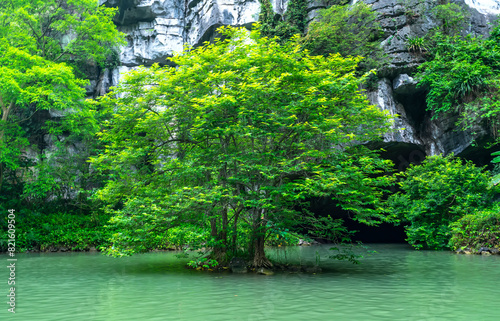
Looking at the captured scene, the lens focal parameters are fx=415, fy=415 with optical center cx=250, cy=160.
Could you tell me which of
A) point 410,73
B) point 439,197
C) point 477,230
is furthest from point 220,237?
point 410,73

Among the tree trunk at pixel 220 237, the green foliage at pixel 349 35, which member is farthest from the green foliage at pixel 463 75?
the tree trunk at pixel 220 237

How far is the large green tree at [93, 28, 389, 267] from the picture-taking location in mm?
11414

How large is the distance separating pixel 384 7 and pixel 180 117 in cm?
1711

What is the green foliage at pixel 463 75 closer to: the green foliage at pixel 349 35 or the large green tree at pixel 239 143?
the green foliage at pixel 349 35

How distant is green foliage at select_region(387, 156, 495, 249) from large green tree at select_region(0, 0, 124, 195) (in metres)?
18.4

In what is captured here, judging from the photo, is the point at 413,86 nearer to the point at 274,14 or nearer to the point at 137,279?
the point at 274,14

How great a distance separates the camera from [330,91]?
40.1 feet

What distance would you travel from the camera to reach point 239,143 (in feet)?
44.3

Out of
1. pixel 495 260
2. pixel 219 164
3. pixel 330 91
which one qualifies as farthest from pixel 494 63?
pixel 219 164

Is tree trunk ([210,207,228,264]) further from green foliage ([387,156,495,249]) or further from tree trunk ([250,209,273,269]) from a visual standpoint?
green foliage ([387,156,495,249])

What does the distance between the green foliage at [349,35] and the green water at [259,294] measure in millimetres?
13391

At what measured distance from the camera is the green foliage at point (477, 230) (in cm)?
1775

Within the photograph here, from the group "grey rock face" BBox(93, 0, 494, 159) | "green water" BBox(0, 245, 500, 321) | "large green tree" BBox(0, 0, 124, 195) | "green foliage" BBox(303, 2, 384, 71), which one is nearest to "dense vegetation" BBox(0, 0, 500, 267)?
"large green tree" BBox(0, 0, 124, 195)

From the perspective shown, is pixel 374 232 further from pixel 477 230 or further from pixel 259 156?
pixel 259 156
